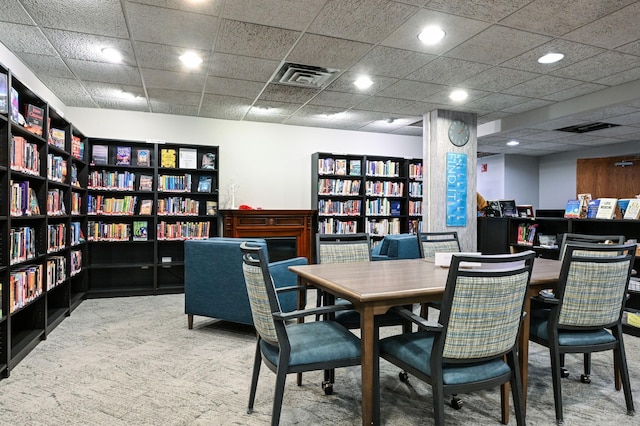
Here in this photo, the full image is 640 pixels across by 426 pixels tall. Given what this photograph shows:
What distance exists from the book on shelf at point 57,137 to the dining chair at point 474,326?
12.9ft

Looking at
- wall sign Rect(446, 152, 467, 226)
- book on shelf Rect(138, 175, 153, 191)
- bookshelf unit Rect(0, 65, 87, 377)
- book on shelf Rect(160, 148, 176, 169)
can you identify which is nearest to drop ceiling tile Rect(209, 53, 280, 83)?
bookshelf unit Rect(0, 65, 87, 377)

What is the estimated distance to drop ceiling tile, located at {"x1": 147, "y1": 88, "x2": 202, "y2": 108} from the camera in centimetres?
496

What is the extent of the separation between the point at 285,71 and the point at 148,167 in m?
2.61

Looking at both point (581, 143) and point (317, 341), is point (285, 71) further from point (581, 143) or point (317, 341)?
point (581, 143)

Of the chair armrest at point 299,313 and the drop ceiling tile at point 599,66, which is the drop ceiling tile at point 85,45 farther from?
the drop ceiling tile at point 599,66

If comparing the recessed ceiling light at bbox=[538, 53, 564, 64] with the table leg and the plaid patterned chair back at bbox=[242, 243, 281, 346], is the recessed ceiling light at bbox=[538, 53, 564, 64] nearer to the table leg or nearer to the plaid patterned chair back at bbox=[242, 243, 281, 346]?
the table leg

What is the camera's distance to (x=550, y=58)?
3775 millimetres

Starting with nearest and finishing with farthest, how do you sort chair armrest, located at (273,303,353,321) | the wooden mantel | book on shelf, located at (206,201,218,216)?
chair armrest, located at (273,303,353,321), the wooden mantel, book on shelf, located at (206,201,218,216)

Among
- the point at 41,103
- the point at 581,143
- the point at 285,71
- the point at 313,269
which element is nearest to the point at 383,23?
the point at 285,71

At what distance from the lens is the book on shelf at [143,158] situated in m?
5.70

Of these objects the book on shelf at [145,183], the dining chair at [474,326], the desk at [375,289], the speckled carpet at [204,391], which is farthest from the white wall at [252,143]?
the dining chair at [474,326]

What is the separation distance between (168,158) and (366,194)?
3177 millimetres

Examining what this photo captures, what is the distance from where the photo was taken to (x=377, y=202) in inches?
270

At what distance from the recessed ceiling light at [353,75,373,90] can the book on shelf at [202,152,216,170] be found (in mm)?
2546
